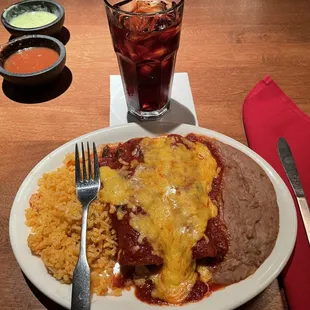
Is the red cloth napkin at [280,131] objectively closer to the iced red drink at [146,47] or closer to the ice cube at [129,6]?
the iced red drink at [146,47]

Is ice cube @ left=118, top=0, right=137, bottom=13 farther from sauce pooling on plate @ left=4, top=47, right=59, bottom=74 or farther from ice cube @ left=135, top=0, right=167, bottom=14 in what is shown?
sauce pooling on plate @ left=4, top=47, right=59, bottom=74

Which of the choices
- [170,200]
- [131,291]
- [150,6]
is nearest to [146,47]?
[150,6]

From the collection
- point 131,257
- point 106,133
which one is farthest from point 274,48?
point 131,257

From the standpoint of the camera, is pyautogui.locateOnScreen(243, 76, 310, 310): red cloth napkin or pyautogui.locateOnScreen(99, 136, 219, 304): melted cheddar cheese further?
pyautogui.locateOnScreen(243, 76, 310, 310): red cloth napkin

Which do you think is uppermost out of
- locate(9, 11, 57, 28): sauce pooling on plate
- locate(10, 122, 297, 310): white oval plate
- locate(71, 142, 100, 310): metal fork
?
locate(9, 11, 57, 28): sauce pooling on plate

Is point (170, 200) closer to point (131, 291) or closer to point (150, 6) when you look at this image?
point (131, 291)

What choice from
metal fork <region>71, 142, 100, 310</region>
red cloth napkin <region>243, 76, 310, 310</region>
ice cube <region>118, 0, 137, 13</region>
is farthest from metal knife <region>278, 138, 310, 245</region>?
ice cube <region>118, 0, 137, 13</region>
